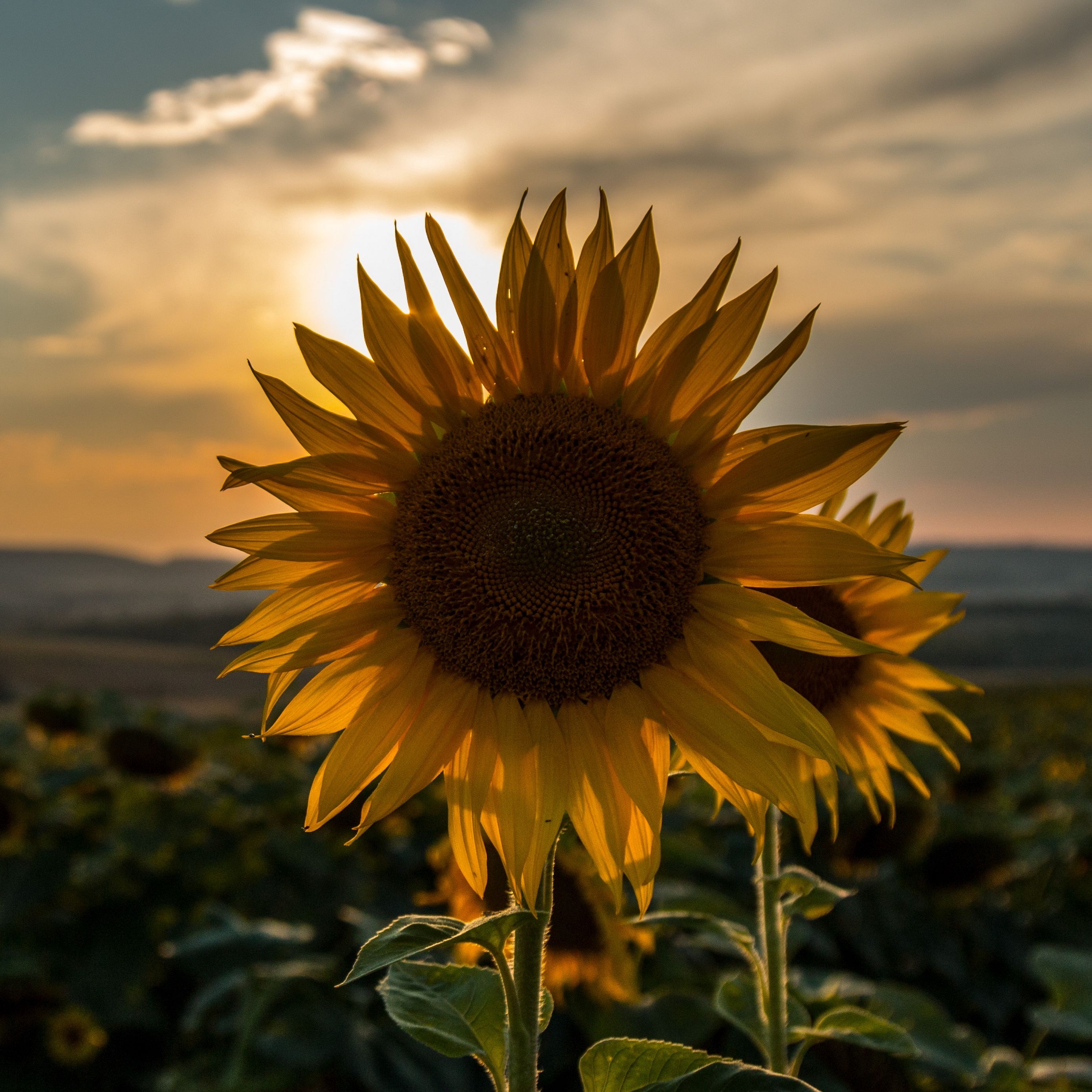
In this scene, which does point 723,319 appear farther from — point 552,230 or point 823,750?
point 823,750

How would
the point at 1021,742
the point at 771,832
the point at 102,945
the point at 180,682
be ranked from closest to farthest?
the point at 771,832 < the point at 102,945 < the point at 1021,742 < the point at 180,682

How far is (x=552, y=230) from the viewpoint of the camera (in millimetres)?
1263

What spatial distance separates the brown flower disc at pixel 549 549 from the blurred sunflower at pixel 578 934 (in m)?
1.16

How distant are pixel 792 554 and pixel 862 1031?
817mm

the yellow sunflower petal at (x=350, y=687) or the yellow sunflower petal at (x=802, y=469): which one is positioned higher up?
the yellow sunflower petal at (x=802, y=469)

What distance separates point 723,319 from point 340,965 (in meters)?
2.61

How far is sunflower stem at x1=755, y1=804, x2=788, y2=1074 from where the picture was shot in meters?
1.43

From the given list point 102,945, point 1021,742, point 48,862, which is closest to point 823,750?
point 102,945

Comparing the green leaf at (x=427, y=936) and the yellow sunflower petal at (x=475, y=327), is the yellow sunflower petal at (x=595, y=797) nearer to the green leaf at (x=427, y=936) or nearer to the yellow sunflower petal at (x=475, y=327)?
the green leaf at (x=427, y=936)

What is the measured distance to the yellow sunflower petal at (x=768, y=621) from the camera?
1.17 meters

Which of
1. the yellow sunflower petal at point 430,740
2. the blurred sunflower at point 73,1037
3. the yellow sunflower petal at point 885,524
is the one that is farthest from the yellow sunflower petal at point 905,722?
the blurred sunflower at point 73,1037

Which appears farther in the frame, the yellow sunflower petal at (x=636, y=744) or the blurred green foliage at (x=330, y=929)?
the blurred green foliage at (x=330, y=929)

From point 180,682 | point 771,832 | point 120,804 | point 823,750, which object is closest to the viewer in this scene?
point 823,750

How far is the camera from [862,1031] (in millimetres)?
1489
